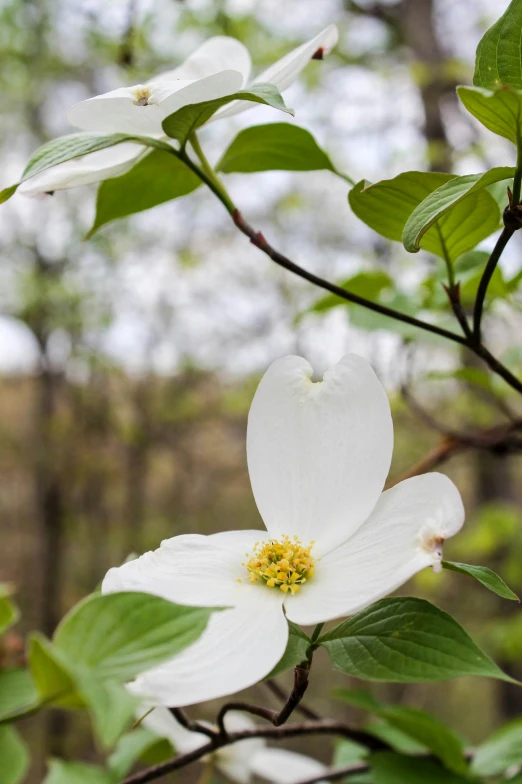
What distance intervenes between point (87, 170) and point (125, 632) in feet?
0.77

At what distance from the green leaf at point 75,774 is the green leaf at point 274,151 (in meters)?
0.42

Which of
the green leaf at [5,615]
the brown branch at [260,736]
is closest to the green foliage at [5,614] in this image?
the green leaf at [5,615]

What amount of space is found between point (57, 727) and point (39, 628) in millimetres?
603

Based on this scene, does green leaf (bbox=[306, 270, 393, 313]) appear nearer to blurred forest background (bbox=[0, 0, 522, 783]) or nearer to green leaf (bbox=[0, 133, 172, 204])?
green leaf (bbox=[0, 133, 172, 204])

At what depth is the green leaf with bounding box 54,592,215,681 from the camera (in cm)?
19

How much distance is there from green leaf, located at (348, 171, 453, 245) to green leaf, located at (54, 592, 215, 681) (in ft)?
0.65

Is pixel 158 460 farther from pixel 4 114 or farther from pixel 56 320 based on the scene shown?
pixel 4 114

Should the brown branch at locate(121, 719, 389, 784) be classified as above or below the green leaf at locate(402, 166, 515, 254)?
below

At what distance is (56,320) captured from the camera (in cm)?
306

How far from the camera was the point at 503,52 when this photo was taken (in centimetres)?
27

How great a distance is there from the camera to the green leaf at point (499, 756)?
408 mm

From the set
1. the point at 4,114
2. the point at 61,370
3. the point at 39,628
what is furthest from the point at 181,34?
the point at 39,628

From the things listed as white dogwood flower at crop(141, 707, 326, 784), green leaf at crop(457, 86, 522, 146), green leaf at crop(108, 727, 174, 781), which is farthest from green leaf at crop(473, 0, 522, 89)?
green leaf at crop(108, 727, 174, 781)

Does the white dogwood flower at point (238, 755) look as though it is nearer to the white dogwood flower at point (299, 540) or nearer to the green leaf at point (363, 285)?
the white dogwood flower at point (299, 540)
